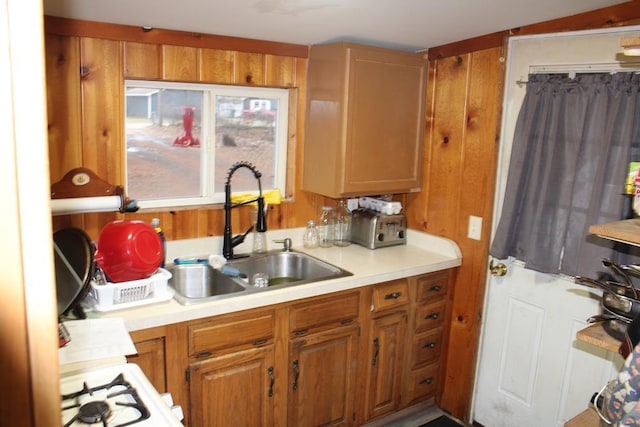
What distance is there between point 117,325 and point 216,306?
1.33 feet

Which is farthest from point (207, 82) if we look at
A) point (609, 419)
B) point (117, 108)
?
point (609, 419)

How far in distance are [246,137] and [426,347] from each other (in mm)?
1507

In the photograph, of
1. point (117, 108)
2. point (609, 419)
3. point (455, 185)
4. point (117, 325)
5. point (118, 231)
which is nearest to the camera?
point (609, 419)

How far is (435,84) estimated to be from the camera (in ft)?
9.58

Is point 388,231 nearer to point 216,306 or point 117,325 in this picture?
point 216,306

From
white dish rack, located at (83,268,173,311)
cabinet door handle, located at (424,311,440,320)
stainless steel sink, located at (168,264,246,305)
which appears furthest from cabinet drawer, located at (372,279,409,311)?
white dish rack, located at (83,268,173,311)

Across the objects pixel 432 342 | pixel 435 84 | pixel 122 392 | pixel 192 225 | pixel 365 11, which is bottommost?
pixel 432 342

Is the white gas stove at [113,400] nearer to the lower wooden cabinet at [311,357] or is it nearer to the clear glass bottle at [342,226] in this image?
the lower wooden cabinet at [311,357]

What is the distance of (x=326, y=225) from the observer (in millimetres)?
3057

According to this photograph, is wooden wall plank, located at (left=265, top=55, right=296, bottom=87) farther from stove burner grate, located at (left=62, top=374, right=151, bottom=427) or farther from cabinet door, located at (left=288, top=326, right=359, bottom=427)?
stove burner grate, located at (left=62, top=374, right=151, bottom=427)

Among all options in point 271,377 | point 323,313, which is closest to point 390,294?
point 323,313

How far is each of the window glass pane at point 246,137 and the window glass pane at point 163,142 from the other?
0.12 m

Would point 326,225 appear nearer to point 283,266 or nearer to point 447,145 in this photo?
point 283,266

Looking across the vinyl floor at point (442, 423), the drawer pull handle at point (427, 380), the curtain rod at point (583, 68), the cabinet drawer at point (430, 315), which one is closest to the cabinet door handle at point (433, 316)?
the cabinet drawer at point (430, 315)
